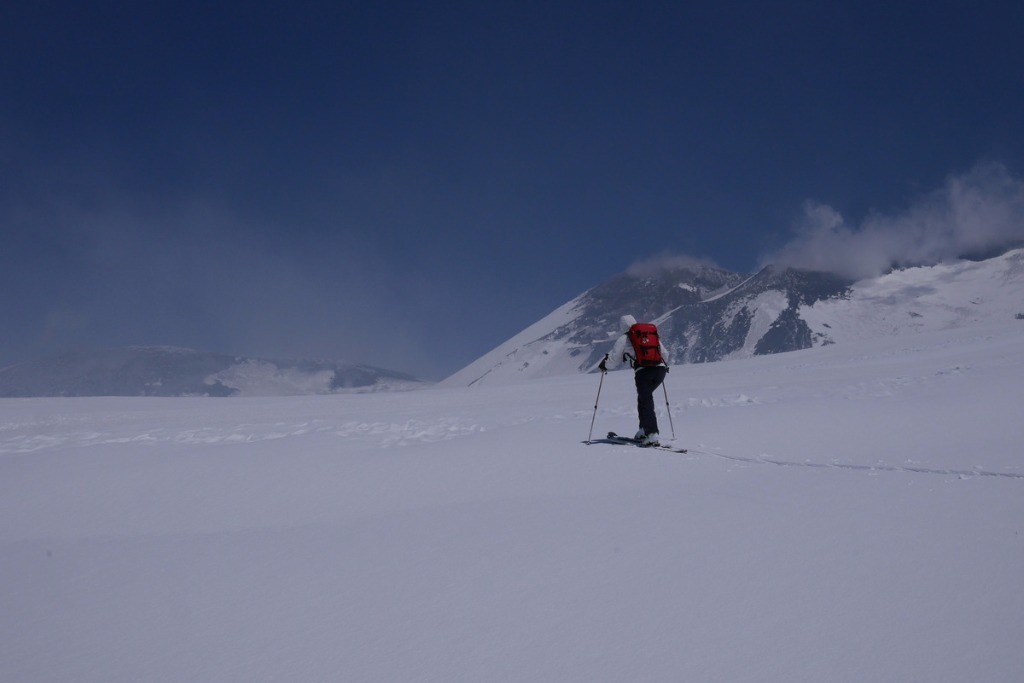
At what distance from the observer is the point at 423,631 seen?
10.7ft

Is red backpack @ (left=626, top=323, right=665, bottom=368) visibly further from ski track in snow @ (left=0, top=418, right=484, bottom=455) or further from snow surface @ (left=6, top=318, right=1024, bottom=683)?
ski track in snow @ (left=0, top=418, right=484, bottom=455)

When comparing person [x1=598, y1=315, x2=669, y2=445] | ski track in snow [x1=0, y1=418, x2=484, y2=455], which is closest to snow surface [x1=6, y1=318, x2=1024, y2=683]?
person [x1=598, y1=315, x2=669, y2=445]

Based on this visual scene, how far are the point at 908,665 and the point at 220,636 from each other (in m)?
3.40

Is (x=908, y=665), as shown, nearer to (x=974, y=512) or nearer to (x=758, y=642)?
(x=758, y=642)

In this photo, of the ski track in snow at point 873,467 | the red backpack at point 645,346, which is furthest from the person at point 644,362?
the ski track in snow at point 873,467

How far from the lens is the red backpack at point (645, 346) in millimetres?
9961

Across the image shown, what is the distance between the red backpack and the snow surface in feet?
4.80

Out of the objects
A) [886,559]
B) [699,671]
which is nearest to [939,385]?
[886,559]

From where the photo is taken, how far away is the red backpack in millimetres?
9961

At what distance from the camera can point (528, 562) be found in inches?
163

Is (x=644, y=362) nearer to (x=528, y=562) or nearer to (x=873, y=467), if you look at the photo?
(x=873, y=467)

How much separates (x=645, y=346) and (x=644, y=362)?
→ 0.28m

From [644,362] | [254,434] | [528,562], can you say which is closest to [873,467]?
[644,362]

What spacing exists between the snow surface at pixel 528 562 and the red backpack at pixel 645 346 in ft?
4.80
